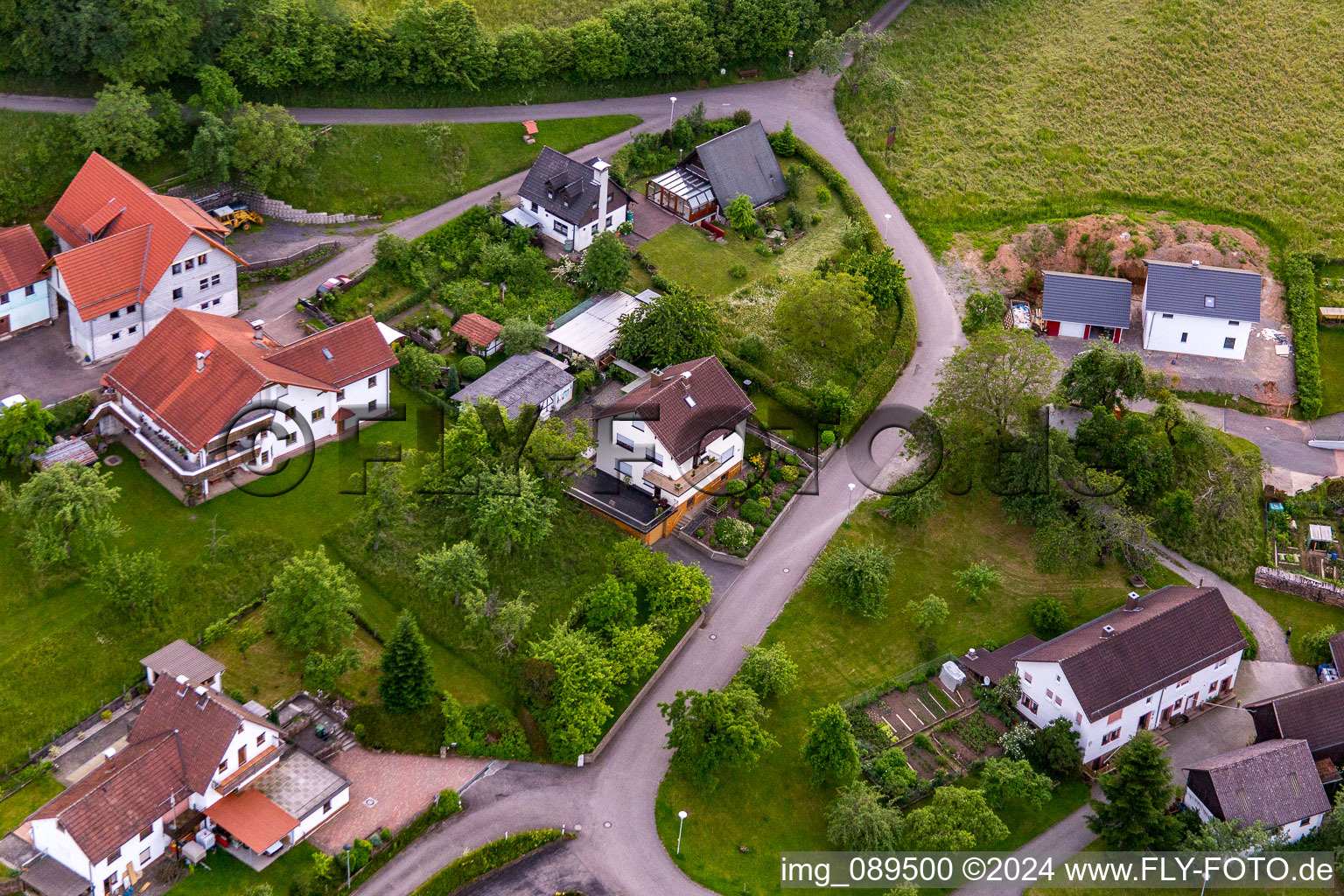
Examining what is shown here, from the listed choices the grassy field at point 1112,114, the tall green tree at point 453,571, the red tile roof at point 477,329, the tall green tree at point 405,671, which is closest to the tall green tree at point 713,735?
the tall green tree at point 405,671

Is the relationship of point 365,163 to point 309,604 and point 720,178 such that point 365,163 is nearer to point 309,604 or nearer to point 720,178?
point 720,178

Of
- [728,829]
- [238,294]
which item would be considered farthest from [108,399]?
[728,829]

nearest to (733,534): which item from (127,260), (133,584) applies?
(133,584)

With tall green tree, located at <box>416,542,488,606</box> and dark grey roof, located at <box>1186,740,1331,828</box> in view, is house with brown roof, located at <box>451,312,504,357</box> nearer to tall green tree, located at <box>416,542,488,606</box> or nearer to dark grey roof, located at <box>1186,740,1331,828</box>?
tall green tree, located at <box>416,542,488,606</box>

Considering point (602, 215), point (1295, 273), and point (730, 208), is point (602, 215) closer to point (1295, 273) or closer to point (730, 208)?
point (730, 208)

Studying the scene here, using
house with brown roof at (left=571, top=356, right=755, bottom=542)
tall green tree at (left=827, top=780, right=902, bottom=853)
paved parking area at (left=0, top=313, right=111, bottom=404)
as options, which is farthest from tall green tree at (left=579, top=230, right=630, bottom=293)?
tall green tree at (left=827, top=780, right=902, bottom=853)
